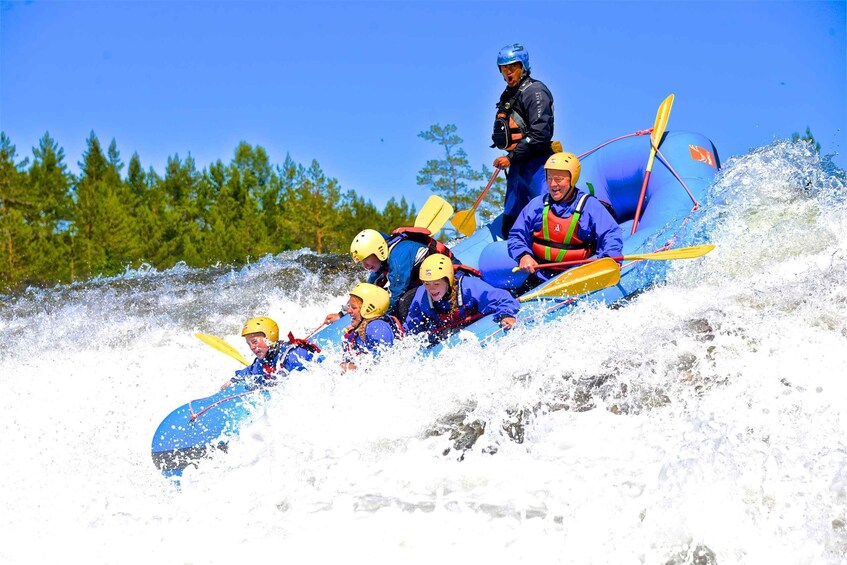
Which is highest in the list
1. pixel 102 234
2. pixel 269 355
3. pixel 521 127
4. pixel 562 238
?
pixel 102 234

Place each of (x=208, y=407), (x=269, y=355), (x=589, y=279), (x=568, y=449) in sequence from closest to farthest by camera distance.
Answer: (x=568, y=449)
(x=208, y=407)
(x=589, y=279)
(x=269, y=355)

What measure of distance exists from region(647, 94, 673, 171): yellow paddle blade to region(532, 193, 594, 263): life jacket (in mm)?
918

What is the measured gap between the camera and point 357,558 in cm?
286

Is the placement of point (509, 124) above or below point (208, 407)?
above

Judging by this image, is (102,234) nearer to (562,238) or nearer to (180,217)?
(180,217)

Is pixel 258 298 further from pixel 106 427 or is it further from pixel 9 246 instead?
pixel 9 246

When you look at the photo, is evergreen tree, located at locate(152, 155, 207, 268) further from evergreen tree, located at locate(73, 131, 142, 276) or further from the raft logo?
the raft logo

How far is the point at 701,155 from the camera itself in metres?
6.17

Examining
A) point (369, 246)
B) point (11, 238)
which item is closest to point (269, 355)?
point (369, 246)

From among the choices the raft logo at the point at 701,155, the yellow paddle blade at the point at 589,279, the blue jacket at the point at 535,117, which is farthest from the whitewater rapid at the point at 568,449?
the blue jacket at the point at 535,117

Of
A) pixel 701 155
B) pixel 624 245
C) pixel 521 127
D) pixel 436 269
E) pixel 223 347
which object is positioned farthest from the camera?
pixel 701 155

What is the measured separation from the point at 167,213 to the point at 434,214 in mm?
28277

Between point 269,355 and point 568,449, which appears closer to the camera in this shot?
point 568,449

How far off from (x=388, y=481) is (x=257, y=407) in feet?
5.37
